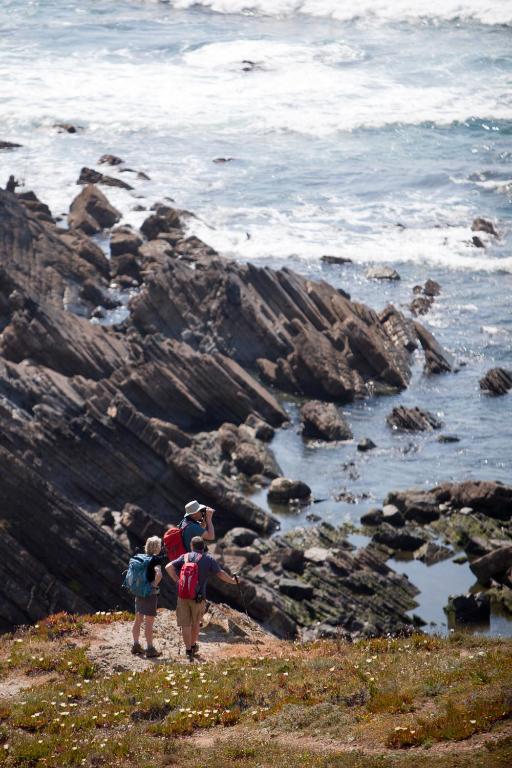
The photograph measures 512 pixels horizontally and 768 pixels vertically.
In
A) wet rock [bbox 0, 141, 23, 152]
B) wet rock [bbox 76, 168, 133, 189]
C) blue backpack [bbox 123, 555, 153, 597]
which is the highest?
blue backpack [bbox 123, 555, 153, 597]

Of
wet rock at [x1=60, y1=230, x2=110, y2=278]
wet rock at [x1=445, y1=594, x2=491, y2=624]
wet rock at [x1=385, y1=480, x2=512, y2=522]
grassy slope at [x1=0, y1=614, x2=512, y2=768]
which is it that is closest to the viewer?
grassy slope at [x1=0, y1=614, x2=512, y2=768]

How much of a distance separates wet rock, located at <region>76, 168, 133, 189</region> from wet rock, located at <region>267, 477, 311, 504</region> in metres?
34.7

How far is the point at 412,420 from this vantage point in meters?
44.3

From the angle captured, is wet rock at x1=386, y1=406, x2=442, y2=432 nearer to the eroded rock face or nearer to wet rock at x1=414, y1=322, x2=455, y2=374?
the eroded rock face

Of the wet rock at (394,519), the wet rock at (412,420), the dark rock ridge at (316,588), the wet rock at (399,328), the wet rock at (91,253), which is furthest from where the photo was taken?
the wet rock at (91,253)

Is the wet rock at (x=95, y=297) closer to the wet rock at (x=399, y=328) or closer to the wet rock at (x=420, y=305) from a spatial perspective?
the wet rock at (x=399, y=328)

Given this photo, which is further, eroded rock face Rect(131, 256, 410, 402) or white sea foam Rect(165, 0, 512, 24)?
white sea foam Rect(165, 0, 512, 24)

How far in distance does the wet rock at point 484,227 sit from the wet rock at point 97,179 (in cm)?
1851

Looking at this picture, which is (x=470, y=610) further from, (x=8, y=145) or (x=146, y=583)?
(x=8, y=145)

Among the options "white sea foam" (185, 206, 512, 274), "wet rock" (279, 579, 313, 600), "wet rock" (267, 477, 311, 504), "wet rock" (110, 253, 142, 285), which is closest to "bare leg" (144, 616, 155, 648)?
"wet rock" (279, 579, 313, 600)

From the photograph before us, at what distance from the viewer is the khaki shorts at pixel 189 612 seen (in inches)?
856

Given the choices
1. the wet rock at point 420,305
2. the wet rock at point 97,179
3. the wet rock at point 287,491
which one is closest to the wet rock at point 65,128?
the wet rock at point 97,179

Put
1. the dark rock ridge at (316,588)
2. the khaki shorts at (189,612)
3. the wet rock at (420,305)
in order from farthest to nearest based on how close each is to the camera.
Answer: the wet rock at (420,305)
the dark rock ridge at (316,588)
the khaki shorts at (189,612)

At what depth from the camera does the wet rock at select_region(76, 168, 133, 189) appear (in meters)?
70.1
